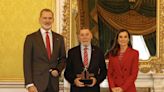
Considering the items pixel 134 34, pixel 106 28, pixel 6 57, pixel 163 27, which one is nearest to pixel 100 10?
pixel 106 28

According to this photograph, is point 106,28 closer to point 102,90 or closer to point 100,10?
point 100,10

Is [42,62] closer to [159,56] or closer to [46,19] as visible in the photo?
[46,19]

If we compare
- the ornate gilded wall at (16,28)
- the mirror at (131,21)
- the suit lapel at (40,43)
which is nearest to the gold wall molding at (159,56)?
the mirror at (131,21)

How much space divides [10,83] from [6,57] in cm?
40

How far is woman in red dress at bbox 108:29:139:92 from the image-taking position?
4.11 m

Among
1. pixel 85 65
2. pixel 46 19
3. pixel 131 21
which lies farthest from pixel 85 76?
pixel 131 21

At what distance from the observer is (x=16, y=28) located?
5668 mm

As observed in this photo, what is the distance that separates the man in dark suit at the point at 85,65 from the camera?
4.13 metres

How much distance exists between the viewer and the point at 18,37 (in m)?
5.66

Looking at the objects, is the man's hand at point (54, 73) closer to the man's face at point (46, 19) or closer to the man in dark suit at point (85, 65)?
the man in dark suit at point (85, 65)

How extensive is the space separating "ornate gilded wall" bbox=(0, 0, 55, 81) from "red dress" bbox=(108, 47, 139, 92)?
1880 millimetres

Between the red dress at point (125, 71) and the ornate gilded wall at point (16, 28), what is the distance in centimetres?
188

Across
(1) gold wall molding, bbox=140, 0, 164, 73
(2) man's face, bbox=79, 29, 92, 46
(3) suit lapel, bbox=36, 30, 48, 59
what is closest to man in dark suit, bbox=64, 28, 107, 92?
(2) man's face, bbox=79, 29, 92, 46

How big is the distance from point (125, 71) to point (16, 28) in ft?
7.22
